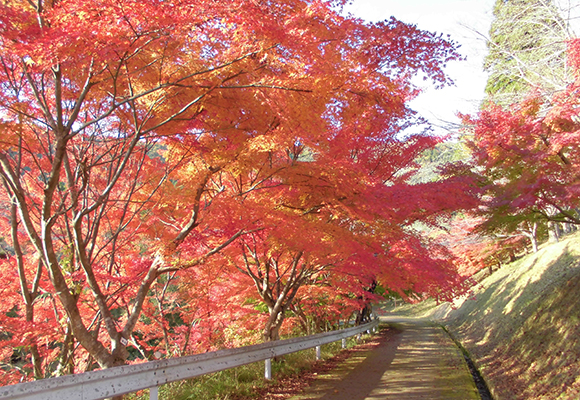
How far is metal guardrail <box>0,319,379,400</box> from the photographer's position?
337 cm

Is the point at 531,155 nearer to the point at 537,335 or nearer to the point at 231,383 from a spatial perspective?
the point at 537,335

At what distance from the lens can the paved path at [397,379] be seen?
698 centimetres

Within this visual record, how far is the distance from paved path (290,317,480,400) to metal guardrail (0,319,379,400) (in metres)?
1.29

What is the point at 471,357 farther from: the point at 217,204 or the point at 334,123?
the point at 217,204

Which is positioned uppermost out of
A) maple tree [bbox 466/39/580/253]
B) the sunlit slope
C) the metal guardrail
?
maple tree [bbox 466/39/580/253]

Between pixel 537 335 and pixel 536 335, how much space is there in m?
0.07

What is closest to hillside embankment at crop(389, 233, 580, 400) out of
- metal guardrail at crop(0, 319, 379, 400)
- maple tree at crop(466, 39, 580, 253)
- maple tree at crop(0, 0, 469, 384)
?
maple tree at crop(466, 39, 580, 253)

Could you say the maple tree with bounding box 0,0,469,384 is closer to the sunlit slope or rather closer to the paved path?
the paved path

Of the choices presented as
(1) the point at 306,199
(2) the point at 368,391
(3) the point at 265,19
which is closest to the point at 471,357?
(2) the point at 368,391

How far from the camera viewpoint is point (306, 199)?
27.9ft

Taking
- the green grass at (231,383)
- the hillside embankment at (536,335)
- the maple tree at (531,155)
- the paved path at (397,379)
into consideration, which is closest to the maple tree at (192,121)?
the maple tree at (531,155)

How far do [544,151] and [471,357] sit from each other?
8230 mm

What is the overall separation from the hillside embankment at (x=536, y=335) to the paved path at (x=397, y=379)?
0.77m

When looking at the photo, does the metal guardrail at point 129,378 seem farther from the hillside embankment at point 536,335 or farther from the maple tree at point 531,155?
the maple tree at point 531,155
